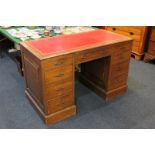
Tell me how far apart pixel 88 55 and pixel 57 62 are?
357 millimetres

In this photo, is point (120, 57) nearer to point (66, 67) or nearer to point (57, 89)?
point (66, 67)

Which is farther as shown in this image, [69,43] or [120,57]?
[120,57]

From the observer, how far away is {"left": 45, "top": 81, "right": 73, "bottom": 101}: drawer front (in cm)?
189

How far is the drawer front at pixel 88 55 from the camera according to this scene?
1920 millimetres

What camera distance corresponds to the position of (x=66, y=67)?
189cm

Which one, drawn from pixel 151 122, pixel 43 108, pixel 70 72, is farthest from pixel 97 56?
pixel 151 122

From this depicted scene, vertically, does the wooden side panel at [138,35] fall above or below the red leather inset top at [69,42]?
below

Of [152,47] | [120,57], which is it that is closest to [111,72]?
[120,57]

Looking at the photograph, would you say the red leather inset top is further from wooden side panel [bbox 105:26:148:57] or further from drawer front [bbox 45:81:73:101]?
wooden side panel [bbox 105:26:148:57]

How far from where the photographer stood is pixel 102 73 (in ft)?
7.79

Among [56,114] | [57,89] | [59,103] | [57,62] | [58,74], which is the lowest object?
[56,114]

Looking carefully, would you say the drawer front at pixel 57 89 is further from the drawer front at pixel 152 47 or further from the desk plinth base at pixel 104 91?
the drawer front at pixel 152 47

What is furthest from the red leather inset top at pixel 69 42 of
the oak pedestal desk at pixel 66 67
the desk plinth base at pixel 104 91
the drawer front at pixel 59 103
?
the desk plinth base at pixel 104 91

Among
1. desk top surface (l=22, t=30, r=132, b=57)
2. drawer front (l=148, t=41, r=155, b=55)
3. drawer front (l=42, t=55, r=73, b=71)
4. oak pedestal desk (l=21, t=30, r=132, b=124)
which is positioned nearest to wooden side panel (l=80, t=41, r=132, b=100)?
oak pedestal desk (l=21, t=30, r=132, b=124)
